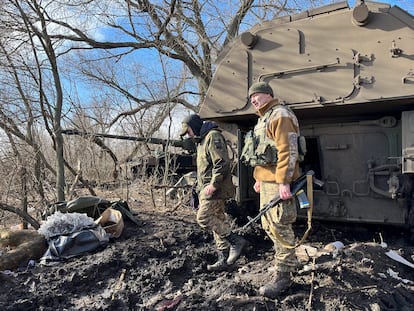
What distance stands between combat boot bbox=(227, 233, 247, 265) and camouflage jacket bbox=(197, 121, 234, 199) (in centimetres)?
45

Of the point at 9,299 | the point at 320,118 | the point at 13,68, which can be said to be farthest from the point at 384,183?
the point at 13,68

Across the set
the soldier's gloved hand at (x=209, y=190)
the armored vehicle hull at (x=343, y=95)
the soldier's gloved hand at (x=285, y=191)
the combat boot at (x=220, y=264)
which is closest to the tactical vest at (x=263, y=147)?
the soldier's gloved hand at (x=285, y=191)

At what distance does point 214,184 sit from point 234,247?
2.38 ft

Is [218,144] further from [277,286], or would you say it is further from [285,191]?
[277,286]

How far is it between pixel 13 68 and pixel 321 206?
4.67 metres

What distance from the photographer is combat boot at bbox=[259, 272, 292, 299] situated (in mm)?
3045

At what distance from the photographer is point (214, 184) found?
3.91m

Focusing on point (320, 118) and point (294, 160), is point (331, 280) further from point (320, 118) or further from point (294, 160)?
point (320, 118)

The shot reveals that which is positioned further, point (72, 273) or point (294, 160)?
point (72, 273)

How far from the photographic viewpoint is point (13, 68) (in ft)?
18.4

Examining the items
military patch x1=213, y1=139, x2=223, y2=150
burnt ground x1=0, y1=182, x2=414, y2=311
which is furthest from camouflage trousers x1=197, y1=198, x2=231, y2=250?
military patch x1=213, y1=139, x2=223, y2=150

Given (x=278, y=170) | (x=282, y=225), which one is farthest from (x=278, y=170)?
(x=282, y=225)

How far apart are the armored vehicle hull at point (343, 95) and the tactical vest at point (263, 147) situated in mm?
1303

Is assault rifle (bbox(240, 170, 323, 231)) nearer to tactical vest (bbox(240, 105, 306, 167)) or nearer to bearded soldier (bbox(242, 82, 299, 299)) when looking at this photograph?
bearded soldier (bbox(242, 82, 299, 299))
